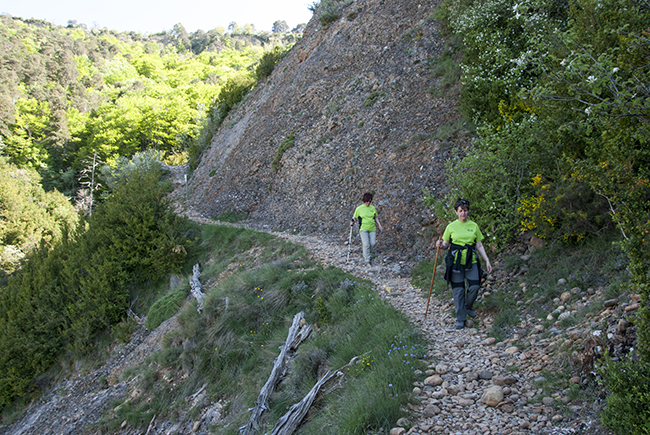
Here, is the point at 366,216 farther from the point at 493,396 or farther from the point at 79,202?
the point at 79,202

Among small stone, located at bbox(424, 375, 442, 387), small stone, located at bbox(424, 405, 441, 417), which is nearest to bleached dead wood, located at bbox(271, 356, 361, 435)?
small stone, located at bbox(424, 375, 442, 387)

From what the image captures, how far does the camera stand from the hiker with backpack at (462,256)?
557 cm

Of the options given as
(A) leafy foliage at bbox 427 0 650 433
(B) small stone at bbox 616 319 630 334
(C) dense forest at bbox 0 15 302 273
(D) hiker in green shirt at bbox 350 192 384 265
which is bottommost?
(B) small stone at bbox 616 319 630 334

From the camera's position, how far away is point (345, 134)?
16953 mm

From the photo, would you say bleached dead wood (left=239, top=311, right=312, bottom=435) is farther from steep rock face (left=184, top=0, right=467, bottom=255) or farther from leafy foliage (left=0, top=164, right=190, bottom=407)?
leafy foliage (left=0, top=164, right=190, bottom=407)

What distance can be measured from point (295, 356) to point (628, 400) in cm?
494

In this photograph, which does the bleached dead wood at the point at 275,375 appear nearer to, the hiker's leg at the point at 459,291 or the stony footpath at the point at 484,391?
the stony footpath at the point at 484,391

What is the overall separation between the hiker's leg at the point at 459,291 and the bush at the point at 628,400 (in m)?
2.70

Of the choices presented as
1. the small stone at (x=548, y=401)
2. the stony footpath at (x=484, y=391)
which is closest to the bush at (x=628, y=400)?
the stony footpath at (x=484, y=391)

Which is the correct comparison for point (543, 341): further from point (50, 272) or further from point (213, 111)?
point (213, 111)

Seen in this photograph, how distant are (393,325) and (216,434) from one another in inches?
158

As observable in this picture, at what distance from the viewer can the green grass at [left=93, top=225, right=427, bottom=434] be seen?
4340 millimetres

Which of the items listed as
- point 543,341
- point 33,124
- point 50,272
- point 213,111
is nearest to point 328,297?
point 543,341

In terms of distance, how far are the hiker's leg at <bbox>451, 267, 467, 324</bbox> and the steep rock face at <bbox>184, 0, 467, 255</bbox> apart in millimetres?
4313
